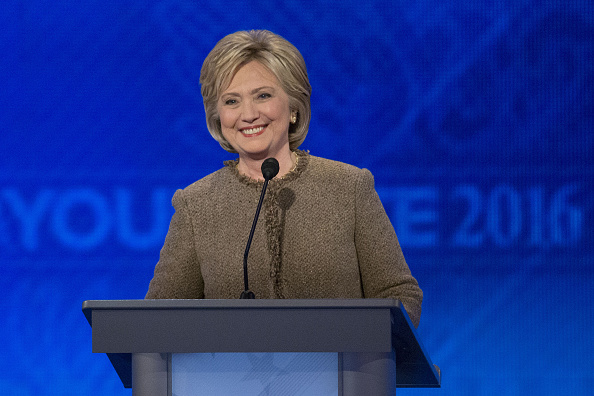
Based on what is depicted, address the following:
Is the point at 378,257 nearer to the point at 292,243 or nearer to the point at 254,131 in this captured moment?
the point at 292,243

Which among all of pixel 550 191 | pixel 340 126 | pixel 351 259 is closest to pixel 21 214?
pixel 340 126

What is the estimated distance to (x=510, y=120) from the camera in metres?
2.87

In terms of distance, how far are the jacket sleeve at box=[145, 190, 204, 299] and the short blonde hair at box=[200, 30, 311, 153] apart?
0.90 ft

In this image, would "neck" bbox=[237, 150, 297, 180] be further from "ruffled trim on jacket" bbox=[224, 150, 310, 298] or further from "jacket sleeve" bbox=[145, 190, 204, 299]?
"jacket sleeve" bbox=[145, 190, 204, 299]

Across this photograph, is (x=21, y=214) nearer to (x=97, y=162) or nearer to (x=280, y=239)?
(x=97, y=162)

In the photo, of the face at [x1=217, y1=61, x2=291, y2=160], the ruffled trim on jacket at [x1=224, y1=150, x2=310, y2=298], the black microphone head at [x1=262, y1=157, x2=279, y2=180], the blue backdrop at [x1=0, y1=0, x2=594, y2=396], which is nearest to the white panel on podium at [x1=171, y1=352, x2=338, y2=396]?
the black microphone head at [x1=262, y1=157, x2=279, y2=180]

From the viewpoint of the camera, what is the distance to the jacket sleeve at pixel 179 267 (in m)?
1.72

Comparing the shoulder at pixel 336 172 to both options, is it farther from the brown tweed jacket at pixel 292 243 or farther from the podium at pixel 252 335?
the podium at pixel 252 335

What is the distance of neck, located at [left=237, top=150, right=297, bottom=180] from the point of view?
1.77 meters

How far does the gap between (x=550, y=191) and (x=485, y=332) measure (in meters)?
0.58

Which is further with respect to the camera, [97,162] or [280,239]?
[97,162]

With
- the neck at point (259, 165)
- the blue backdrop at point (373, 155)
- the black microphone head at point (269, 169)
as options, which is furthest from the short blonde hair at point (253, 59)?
the blue backdrop at point (373, 155)

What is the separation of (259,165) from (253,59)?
238 mm

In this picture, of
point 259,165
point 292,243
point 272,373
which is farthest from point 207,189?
point 272,373
